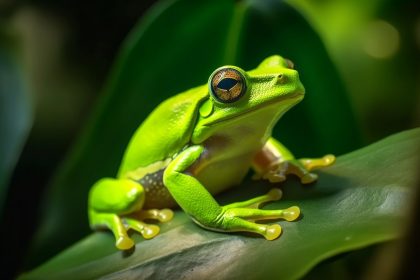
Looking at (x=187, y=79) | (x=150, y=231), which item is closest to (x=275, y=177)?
(x=150, y=231)

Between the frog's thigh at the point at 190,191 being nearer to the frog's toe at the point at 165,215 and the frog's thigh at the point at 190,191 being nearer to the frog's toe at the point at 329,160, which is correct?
the frog's toe at the point at 165,215

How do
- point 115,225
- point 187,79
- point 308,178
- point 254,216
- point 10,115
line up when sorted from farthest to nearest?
point 10,115 → point 187,79 → point 115,225 → point 308,178 → point 254,216

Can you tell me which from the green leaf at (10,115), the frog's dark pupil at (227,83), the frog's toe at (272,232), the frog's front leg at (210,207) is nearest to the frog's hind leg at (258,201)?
the frog's front leg at (210,207)

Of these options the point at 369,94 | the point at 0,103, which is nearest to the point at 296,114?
the point at 369,94

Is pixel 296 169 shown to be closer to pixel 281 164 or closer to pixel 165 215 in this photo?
pixel 281 164

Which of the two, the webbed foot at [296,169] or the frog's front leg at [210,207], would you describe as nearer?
the frog's front leg at [210,207]

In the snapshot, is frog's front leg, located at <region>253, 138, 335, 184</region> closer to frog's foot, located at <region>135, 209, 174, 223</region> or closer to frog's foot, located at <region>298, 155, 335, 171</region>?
frog's foot, located at <region>298, 155, 335, 171</region>
